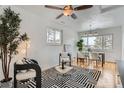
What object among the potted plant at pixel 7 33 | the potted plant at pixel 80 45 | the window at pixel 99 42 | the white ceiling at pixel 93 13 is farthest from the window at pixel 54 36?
the potted plant at pixel 7 33

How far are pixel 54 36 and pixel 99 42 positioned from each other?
3.37 meters

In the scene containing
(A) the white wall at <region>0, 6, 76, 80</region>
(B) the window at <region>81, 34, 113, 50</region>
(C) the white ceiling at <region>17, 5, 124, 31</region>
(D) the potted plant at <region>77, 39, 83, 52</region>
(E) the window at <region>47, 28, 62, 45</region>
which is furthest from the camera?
(D) the potted plant at <region>77, 39, 83, 52</region>

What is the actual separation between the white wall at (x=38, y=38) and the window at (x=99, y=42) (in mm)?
2898

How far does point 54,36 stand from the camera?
226 inches

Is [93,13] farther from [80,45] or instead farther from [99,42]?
[99,42]

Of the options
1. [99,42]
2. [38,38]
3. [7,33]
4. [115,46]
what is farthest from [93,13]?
[99,42]

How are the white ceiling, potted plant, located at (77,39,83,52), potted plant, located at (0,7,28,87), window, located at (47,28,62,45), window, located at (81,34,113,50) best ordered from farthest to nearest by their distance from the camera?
potted plant, located at (77,39,83,52)
window, located at (81,34,113,50)
window, located at (47,28,62,45)
the white ceiling
potted plant, located at (0,7,28,87)

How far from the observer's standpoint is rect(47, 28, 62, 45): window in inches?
209

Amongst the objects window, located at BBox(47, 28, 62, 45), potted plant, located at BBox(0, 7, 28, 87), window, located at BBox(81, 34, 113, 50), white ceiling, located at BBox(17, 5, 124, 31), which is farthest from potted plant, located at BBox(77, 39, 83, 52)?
potted plant, located at BBox(0, 7, 28, 87)

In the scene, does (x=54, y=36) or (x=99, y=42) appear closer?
(x=54, y=36)

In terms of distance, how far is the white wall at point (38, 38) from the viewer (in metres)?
3.79

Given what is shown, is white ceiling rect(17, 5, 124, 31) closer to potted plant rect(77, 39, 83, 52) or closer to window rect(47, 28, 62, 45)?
window rect(47, 28, 62, 45)

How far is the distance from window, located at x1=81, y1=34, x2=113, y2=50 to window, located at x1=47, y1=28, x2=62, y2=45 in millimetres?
2424

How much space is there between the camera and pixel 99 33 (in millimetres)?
7520
